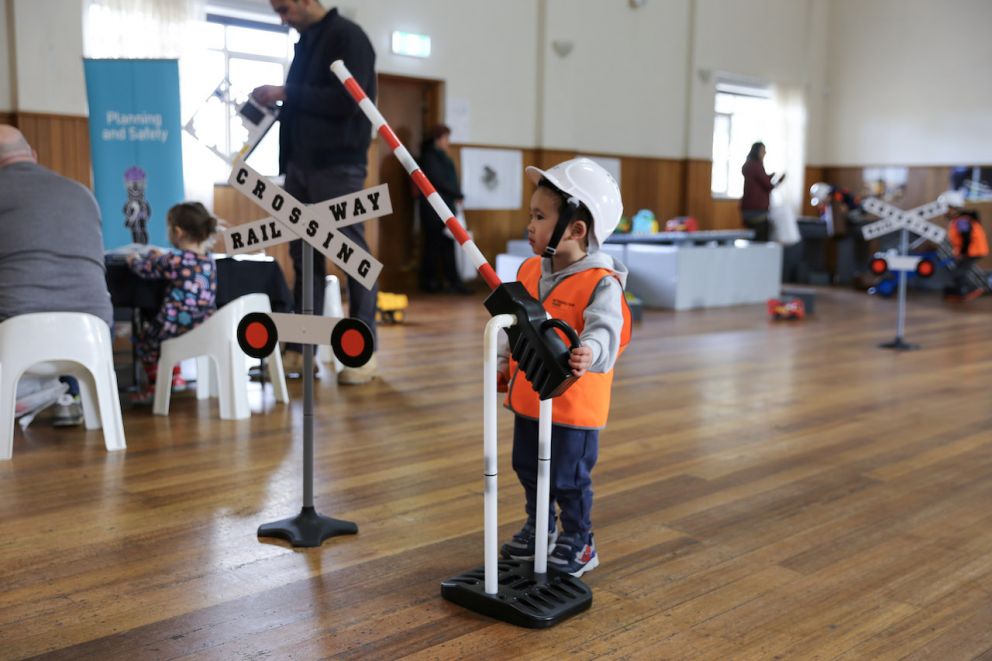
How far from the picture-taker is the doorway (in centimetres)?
877

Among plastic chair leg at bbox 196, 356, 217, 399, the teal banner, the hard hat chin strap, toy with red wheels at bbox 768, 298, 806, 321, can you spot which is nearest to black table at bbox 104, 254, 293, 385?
plastic chair leg at bbox 196, 356, 217, 399

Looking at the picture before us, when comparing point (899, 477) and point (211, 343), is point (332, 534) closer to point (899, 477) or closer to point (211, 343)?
point (211, 343)

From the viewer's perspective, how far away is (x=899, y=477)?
2.99 metres

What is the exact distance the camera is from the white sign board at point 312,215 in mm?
2076

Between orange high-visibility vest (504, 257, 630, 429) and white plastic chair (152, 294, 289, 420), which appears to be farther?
white plastic chair (152, 294, 289, 420)

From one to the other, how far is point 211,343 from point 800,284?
9.01 m

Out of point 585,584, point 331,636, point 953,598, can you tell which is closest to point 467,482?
point 585,584

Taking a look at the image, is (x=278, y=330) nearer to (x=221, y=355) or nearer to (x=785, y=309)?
(x=221, y=355)

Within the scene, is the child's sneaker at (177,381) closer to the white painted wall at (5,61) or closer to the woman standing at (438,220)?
the white painted wall at (5,61)

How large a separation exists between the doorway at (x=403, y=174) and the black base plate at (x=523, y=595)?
6811 millimetres

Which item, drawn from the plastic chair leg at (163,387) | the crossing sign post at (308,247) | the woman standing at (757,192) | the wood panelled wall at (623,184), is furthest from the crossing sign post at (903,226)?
the crossing sign post at (308,247)

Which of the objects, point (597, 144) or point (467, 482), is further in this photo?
point (597, 144)

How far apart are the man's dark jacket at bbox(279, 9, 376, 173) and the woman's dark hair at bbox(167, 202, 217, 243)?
48 cm

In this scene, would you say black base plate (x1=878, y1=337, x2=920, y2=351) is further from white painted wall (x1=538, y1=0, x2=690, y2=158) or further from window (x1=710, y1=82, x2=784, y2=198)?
window (x1=710, y1=82, x2=784, y2=198)
